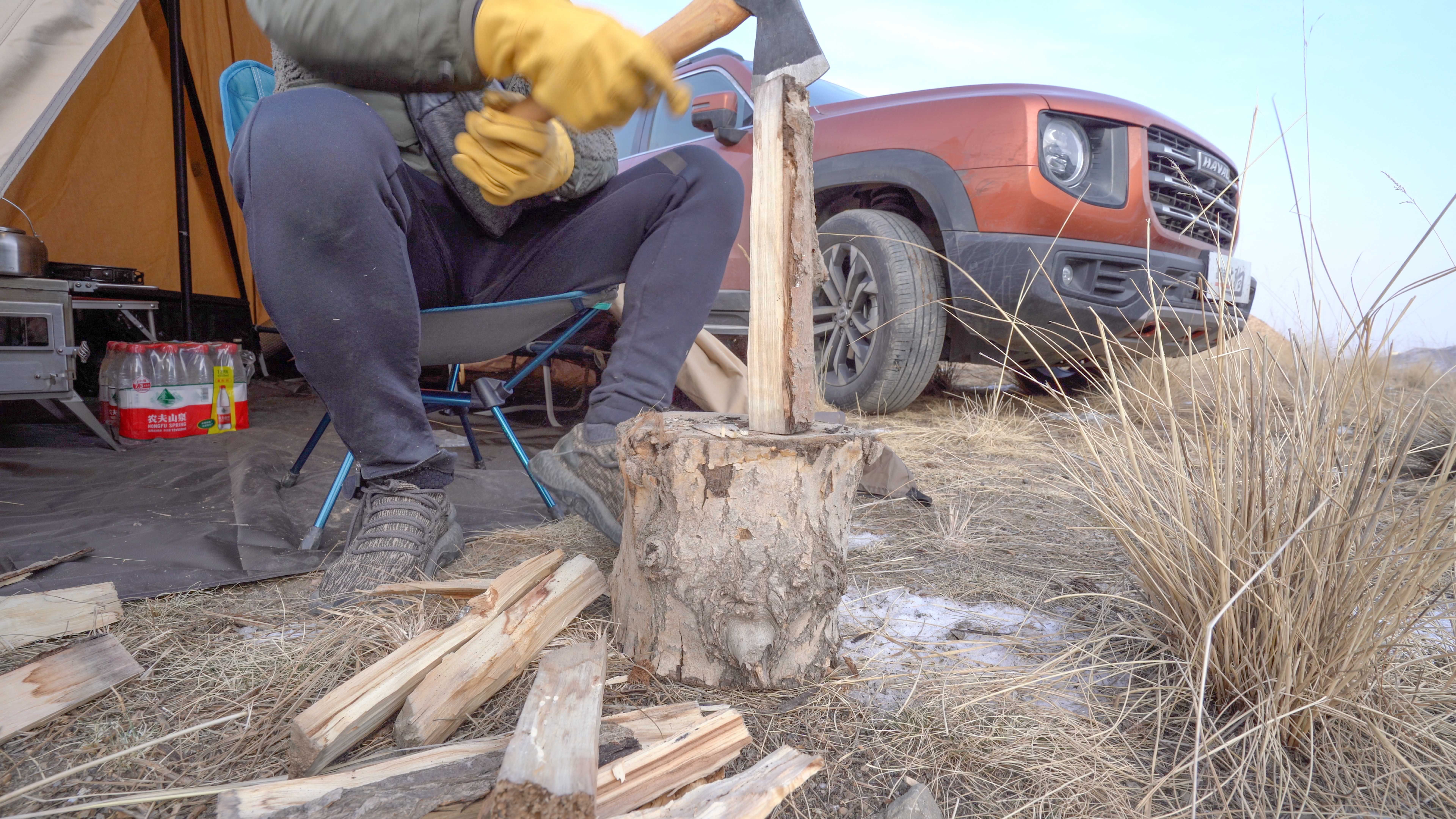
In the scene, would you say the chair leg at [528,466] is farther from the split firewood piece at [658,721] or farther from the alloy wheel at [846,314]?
the alloy wheel at [846,314]

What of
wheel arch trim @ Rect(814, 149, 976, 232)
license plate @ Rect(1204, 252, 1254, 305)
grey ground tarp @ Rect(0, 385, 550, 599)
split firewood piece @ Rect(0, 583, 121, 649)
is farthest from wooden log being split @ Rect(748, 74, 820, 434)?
wheel arch trim @ Rect(814, 149, 976, 232)

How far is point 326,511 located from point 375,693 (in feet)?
2.92

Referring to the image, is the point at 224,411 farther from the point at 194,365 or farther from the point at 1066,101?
the point at 1066,101

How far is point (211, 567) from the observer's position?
1496 mm

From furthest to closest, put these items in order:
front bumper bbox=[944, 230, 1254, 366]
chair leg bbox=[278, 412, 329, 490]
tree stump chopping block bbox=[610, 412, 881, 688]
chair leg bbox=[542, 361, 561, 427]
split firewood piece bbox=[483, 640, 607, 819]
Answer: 1. chair leg bbox=[542, 361, 561, 427]
2. front bumper bbox=[944, 230, 1254, 366]
3. chair leg bbox=[278, 412, 329, 490]
4. tree stump chopping block bbox=[610, 412, 881, 688]
5. split firewood piece bbox=[483, 640, 607, 819]

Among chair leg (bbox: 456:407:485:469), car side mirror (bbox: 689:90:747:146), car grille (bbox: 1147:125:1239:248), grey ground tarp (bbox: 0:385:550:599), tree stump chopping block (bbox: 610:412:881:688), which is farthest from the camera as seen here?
car grille (bbox: 1147:125:1239:248)

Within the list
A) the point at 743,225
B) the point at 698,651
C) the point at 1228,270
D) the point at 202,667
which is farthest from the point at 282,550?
the point at 743,225

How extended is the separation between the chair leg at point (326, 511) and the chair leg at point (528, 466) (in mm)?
399

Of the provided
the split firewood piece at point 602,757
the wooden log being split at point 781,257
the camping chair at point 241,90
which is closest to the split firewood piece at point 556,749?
the split firewood piece at point 602,757

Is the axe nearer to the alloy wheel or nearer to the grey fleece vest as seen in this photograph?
the grey fleece vest

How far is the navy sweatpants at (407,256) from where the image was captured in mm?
1255

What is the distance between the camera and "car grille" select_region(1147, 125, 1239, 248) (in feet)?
9.29

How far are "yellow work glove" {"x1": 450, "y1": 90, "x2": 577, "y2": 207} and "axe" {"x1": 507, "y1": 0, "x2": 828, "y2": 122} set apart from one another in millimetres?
97

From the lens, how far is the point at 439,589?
1.26 m
